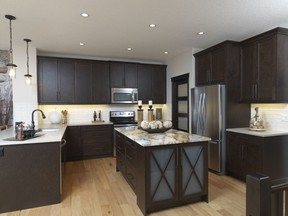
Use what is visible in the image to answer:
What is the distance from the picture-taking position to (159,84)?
5.77 meters

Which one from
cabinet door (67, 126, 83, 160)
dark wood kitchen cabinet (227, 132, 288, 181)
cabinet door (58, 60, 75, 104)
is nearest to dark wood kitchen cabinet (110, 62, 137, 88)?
cabinet door (58, 60, 75, 104)

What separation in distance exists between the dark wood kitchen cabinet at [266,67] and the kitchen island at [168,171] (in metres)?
1.58

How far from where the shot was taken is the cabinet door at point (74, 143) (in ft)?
15.2

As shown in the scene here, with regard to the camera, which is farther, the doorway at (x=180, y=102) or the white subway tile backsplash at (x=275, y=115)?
the doorway at (x=180, y=102)

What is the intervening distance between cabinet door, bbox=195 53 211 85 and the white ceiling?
307 mm

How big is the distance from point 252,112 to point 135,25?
289 centimetres

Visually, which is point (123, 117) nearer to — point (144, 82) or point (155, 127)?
point (144, 82)

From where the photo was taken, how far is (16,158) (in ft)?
8.23

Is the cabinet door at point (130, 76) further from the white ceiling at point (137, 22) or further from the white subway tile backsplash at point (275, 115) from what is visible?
the white subway tile backsplash at point (275, 115)

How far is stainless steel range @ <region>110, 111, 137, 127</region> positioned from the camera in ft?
17.8

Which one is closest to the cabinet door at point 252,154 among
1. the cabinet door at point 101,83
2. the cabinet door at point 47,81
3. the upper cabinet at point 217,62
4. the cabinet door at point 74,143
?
the upper cabinet at point 217,62

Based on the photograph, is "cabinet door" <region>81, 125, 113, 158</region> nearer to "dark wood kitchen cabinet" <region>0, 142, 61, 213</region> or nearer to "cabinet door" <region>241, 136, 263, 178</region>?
"dark wood kitchen cabinet" <region>0, 142, 61, 213</region>

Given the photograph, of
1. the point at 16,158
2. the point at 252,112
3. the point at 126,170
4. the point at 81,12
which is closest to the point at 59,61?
the point at 81,12

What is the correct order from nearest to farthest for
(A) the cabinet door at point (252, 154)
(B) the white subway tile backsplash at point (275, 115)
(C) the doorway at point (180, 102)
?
1. (A) the cabinet door at point (252, 154)
2. (B) the white subway tile backsplash at point (275, 115)
3. (C) the doorway at point (180, 102)
